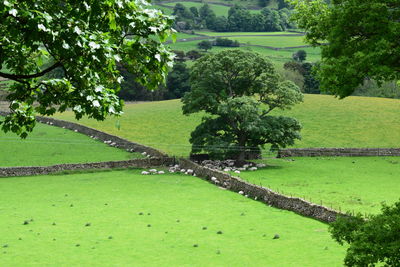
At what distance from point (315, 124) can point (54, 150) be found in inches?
1425

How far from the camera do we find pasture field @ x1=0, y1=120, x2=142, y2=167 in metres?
65.8

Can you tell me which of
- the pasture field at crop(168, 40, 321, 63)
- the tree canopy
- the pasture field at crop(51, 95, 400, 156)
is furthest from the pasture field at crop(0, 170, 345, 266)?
the pasture field at crop(168, 40, 321, 63)

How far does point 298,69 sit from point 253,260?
355 ft

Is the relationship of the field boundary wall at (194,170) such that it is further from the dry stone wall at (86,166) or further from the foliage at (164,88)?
the foliage at (164,88)

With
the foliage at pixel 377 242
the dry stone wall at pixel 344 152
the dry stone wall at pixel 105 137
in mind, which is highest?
the foliage at pixel 377 242

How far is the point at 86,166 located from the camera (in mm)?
61156

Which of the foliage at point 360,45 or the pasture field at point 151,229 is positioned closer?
the foliage at point 360,45

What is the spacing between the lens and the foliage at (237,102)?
58.8 m

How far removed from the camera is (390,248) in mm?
16562

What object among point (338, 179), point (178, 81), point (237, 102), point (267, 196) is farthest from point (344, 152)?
point (178, 81)

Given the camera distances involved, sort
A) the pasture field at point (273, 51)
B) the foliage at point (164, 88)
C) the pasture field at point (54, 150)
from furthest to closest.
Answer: the pasture field at point (273, 51)
the foliage at point (164, 88)
the pasture field at point (54, 150)

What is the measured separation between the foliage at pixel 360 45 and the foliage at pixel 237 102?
125 ft

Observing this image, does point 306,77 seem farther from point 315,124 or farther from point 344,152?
point 344,152

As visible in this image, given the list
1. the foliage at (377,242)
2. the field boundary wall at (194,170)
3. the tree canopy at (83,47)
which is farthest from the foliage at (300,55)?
the tree canopy at (83,47)
